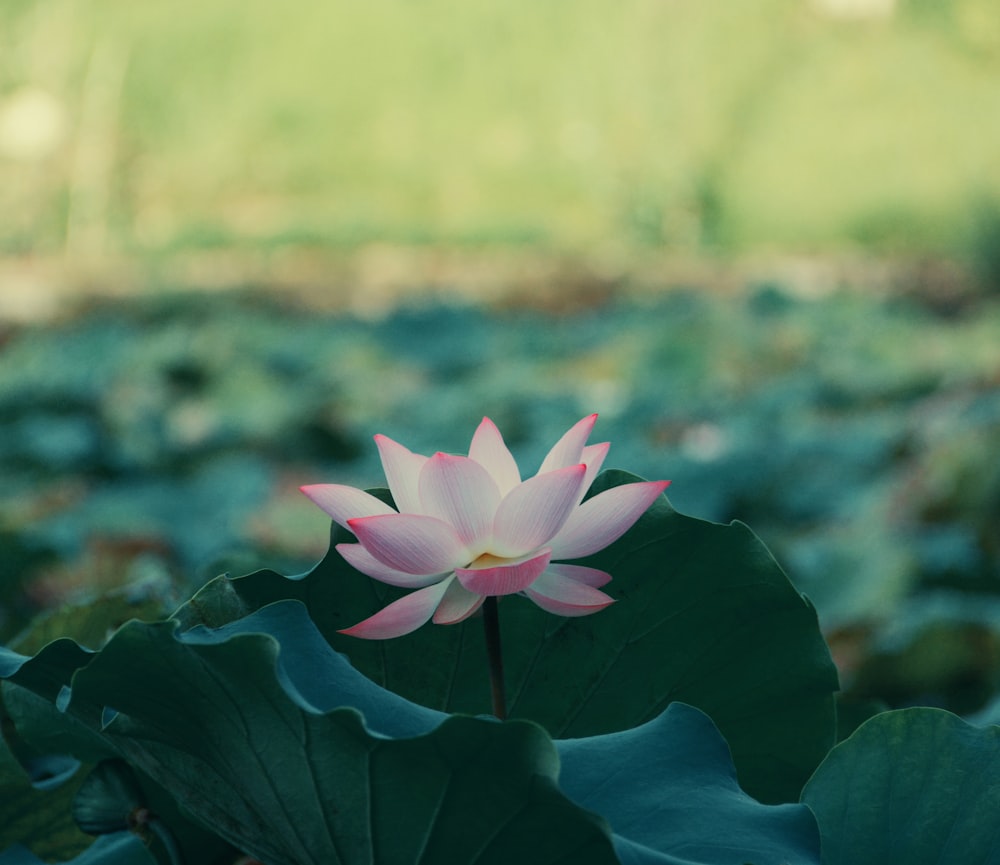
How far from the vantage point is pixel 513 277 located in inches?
246

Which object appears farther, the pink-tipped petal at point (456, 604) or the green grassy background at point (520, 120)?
the green grassy background at point (520, 120)

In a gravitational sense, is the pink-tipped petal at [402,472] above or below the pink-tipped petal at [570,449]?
below

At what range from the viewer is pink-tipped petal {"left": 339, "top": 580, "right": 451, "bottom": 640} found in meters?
0.33

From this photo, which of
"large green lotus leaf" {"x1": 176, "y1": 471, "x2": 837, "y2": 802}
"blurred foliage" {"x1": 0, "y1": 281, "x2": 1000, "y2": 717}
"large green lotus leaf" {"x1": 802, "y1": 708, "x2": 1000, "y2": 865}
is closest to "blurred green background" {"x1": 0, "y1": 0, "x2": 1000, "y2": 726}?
"blurred foliage" {"x1": 0, "y1": 281, "x2": 1000, "y2": 717}

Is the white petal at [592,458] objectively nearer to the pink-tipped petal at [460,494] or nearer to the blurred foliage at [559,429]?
the pink-tipped petal at [460,494]

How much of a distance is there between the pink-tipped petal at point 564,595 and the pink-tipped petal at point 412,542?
0.07 ft

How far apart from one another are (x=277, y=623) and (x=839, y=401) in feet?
11.4

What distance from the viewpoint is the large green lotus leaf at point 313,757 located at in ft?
0.94

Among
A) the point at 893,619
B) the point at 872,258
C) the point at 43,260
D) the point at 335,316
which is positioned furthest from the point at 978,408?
the point at 43,260

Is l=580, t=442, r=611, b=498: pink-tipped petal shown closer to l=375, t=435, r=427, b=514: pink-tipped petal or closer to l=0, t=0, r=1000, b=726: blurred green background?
l=375, t=435, r=427, b=514: pink-tipped petal

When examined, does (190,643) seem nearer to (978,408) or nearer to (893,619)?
(893,619)

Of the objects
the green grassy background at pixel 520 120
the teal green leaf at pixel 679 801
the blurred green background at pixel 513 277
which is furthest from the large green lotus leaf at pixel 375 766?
the green grassy background at pixel 520 120

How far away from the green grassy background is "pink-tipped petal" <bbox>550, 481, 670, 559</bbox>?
8277mm

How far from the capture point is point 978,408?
2.82 metres
